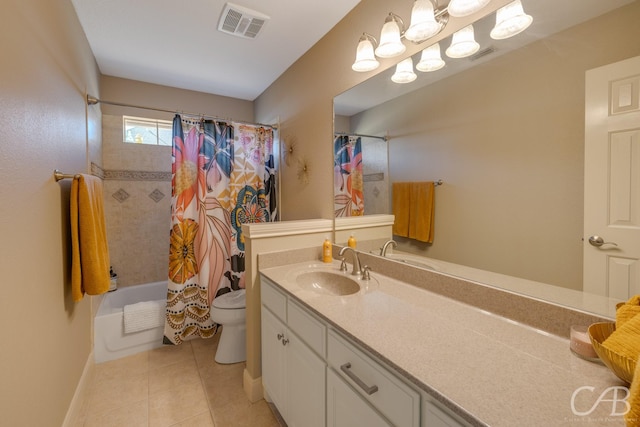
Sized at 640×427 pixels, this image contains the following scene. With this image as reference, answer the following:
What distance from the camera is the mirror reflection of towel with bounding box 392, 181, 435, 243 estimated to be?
135cm

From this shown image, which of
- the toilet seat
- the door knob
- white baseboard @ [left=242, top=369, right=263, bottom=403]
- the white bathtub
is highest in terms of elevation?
the door knob

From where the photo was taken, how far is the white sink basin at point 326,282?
153cm

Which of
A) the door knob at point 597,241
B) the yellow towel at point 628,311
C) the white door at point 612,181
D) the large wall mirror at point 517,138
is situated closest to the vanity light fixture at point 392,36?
the large wall mirror at point 517,138

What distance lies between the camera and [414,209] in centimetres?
141

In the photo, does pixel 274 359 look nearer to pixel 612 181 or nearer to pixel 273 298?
pixel 273 298

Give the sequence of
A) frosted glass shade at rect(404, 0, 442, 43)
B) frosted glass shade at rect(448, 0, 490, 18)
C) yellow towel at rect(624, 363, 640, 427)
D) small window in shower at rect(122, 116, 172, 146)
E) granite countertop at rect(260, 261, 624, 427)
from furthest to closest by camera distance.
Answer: small window in shower at rect(122, 116, 172, 146) < frosted glass shade at rect(404, 0, 442, 43) < frosted glass shade at rect(448, 0, 490, 18) < granite countertop at rect(260, 261, 624, 427) < yellow towel at rect(624, 363, 640, 427)

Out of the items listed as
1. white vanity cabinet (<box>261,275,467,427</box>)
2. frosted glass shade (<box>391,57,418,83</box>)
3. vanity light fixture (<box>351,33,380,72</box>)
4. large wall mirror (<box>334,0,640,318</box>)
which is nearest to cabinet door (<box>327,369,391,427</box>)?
white vanity cabinet (<box>261,275,467,427</box>)

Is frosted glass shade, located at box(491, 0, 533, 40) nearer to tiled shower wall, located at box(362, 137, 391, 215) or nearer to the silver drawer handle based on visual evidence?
tiled shower wall, located at box(362, 137, 391, 215)

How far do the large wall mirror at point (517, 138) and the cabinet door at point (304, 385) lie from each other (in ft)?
2.37

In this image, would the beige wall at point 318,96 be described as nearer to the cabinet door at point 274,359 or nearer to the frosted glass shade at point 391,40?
the frosted glass shade at point 391,40

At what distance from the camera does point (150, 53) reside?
7.29 ft

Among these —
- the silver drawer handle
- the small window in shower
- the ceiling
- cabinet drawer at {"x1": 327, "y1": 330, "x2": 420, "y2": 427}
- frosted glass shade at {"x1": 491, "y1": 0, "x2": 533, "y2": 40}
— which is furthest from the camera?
the small window in shower

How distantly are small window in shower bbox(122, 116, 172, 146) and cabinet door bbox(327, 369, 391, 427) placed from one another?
3.01m

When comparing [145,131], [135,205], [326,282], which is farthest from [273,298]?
[145,131]
